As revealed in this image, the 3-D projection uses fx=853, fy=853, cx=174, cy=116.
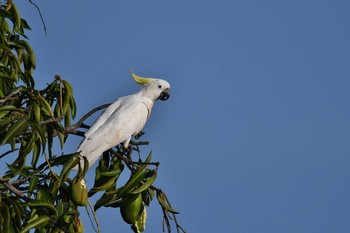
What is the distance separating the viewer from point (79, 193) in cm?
322

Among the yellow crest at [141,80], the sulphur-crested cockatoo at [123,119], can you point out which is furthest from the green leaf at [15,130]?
the yellow crest at [141,80]

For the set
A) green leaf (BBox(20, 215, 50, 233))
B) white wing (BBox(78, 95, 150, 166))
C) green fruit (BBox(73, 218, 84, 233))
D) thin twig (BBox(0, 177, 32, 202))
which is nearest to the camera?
green leaf (BBox(20, 215, 50, 233))

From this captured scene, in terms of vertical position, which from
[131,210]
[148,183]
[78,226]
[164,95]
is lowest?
[78,226]

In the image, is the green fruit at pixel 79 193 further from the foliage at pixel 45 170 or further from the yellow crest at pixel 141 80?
the yellow crest at pixel 141 80

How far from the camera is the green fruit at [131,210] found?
348 centimetres

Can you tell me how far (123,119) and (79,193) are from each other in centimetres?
200

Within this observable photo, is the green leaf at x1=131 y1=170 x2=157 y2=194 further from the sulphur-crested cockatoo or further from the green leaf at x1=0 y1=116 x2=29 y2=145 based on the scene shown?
the sulphur-crested cockatoo

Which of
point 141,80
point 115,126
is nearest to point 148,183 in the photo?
point 115,126

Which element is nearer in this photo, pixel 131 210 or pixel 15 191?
pixel 15 191

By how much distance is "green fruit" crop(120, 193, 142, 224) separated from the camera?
3480mm

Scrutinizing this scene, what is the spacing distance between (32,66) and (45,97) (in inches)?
19.8

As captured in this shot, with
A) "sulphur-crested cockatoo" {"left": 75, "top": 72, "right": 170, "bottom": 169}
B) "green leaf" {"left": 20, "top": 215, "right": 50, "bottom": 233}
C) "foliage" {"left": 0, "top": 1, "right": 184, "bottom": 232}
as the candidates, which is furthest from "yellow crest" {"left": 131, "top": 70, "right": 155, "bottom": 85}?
"green leaf" {"left": 20, "top": 215, "right": 50, "bottom": 233}

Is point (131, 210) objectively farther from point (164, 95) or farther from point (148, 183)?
point (164, 95)

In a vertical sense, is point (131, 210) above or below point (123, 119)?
below
